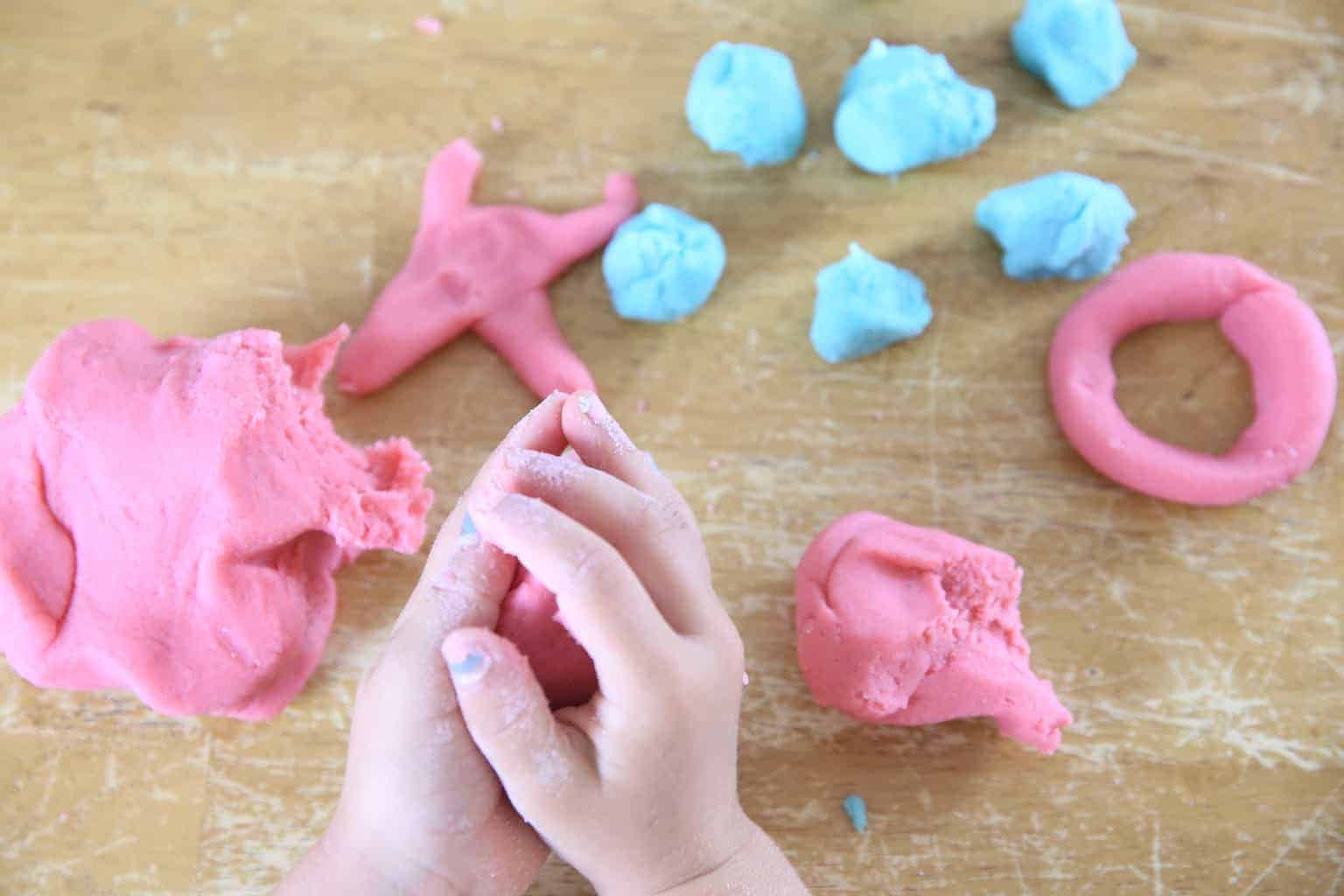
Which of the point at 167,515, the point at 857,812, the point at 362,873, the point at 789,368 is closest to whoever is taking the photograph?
the point at 362,873

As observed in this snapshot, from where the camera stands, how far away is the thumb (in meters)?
0.86

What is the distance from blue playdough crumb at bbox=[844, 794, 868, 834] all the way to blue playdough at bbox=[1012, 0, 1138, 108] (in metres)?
1.00

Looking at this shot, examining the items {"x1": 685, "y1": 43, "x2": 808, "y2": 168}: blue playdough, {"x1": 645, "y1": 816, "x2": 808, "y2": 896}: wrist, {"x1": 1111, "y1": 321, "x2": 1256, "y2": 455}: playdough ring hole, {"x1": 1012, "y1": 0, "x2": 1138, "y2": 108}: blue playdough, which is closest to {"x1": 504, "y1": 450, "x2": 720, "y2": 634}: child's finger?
{"x1": 645, "y1": 816, "x2": 808, "y2": 896}: wrist

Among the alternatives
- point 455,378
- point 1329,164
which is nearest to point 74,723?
point 455,378

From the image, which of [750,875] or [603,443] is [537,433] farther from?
[750,875]

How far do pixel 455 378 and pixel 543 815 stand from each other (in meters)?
0.65

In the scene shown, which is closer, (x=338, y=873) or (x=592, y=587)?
(x=592, y=587)

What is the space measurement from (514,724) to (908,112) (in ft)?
3.10

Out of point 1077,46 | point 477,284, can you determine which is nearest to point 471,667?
point 477,284

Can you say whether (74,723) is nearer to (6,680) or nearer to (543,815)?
(6,680)

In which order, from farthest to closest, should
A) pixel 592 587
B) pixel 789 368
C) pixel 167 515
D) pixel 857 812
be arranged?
pixel 789 368 → pixel 857 812 → pixel 167 515 → pixel 592 587

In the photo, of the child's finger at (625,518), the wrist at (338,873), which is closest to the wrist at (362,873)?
the wrist at (338,873)

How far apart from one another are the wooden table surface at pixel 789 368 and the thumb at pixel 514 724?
1.30 feet

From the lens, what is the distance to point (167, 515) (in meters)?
1.12
